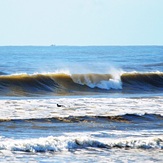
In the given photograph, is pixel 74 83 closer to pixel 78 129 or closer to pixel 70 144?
pixel 78 129

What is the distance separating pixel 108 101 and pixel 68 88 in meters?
8.44

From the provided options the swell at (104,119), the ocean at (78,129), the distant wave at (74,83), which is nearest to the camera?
the ocean at (78,129)

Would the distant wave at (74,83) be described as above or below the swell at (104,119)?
above

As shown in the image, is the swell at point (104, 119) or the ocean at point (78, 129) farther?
the swell at point (104, 119)

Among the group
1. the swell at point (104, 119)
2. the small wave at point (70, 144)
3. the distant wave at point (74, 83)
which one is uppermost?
the distant wave at point (74, 83)

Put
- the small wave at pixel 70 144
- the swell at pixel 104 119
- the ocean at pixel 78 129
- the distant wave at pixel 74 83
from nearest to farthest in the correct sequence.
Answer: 1. the ocean at pixel 78 129
2. the small wave at pixel 70 144
3. the swell at pixel 104 119
4. the distant wave at pixel 74 83

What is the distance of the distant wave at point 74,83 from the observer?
32594 millimetres

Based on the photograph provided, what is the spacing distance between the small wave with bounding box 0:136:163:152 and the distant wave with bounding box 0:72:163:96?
49.6 ft

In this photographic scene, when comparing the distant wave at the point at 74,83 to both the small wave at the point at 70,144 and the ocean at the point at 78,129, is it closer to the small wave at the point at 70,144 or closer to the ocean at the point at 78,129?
the ocean at the point at 78,129

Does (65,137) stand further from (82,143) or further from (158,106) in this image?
(158,106)

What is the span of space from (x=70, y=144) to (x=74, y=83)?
67.6ft

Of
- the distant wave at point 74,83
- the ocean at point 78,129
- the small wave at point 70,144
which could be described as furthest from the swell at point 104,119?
the distant wave at point 74,83

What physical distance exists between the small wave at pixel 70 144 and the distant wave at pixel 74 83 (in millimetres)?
15104

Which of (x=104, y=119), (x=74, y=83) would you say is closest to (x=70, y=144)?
(x=104, y=119)
